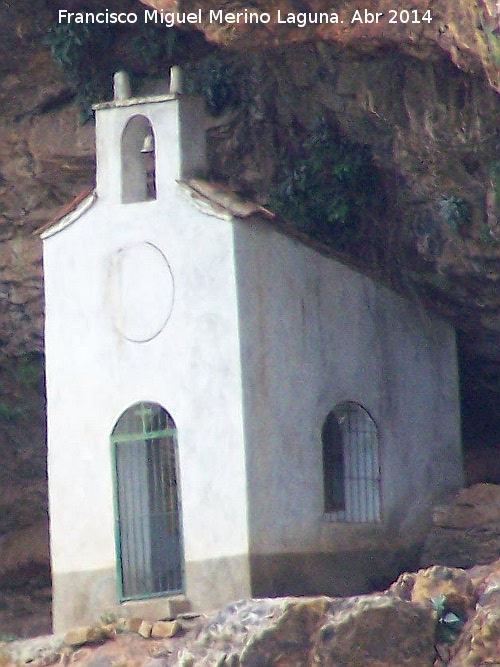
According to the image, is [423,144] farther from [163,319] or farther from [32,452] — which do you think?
[32,452]

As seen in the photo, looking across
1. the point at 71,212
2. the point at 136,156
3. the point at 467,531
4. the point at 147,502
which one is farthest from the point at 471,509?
the point at 71,212

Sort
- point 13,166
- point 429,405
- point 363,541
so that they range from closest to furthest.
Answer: point 363,541
point 429,405
point 13,166

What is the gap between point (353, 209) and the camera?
20.7 meters

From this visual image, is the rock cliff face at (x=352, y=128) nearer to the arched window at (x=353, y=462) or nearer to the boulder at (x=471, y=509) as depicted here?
the arched window at (x=353, y=462)

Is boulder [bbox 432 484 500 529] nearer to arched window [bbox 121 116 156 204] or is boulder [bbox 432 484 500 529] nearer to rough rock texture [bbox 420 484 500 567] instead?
rough rock texture [bbox 420 484 500 567]

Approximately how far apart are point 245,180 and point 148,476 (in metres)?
4.55

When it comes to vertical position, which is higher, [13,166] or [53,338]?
[13,166]

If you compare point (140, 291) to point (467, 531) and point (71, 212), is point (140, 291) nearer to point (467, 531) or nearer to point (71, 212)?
point (71, 212)

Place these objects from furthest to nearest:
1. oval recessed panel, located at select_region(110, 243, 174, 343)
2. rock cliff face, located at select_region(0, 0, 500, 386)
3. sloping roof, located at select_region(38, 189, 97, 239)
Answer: sloping roof, located at select_region(38, 189, 97, 239)
oval recessed panel, located at select_region(110, 243, 174, 343)
rock cliff face, located at select_region(0, 0, 500, 386)

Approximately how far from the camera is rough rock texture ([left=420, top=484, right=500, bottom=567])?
19.8m

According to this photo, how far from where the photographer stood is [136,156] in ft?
62.3

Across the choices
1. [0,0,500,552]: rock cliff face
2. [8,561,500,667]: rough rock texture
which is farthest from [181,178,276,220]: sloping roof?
[8,561,500,667]: rough rock texture

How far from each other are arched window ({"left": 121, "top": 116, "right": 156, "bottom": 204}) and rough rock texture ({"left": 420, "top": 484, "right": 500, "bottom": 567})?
495cm

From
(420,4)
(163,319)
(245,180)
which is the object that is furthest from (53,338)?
(420,4)
